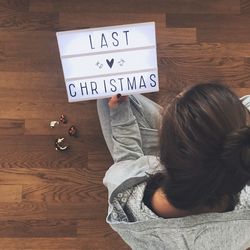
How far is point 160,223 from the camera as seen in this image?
0.77 meters

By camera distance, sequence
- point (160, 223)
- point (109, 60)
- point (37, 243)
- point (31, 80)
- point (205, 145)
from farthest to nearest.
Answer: point (31, 80)
point (37, 243)
point (109, 60)
point (160, 223)
point (205, 145)

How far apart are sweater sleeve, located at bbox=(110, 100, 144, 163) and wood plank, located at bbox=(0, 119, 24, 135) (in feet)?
1.24

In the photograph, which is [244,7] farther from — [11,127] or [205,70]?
[11,127]

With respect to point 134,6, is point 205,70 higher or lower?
lower

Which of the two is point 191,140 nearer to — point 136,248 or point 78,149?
point 136,248

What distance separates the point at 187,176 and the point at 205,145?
0.06 metres

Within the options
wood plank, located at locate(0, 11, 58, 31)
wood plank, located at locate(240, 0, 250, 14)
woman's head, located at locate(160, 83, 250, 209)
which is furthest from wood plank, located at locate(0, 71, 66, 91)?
woman's head, located at locate(160, 83, 250, 209)

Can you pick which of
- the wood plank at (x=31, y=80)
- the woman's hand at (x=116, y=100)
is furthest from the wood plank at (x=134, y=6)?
the woman's hand at (x=116, y=100)

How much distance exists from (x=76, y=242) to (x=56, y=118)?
35 cm

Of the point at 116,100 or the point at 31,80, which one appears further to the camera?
the point at 31,80

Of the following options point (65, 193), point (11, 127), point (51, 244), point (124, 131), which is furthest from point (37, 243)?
point (124, 131)

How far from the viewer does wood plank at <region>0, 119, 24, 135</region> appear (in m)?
1.30

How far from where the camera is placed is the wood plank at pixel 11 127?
1.30 metres

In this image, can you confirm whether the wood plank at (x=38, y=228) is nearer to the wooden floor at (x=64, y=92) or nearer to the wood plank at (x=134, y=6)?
the wooden floor at (x=64, y=92)
